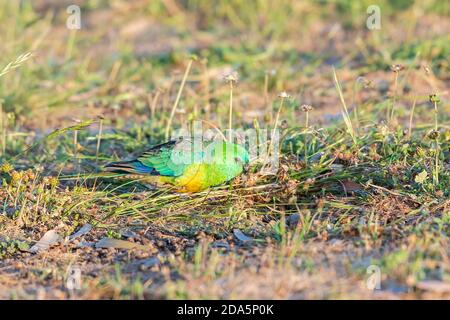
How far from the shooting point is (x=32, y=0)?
891 cm

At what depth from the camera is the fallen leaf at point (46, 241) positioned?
4.07m

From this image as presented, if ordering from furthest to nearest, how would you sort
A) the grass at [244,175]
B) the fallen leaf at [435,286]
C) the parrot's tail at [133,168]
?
the parrot's tail at [133,168] < the grass at [244,175] < the fallen leaf at [435,286]

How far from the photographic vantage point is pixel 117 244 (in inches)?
160

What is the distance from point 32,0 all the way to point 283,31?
299cm

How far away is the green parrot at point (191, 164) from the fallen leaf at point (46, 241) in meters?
0.57

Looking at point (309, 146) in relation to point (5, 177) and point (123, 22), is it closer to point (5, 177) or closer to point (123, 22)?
point (5, 177)

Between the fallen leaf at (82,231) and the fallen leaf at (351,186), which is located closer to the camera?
the fallen leaf at (82,231)

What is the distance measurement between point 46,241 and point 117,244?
36cm

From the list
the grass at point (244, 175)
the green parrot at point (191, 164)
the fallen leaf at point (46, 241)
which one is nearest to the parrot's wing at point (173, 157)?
the green parrot at point (191, 164)

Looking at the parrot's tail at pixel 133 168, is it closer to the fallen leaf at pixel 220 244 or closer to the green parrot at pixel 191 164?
the green parrot at pixel 191 164

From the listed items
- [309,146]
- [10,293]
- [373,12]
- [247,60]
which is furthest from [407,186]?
[373,12]

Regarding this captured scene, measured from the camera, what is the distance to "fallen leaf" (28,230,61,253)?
407 centimetres

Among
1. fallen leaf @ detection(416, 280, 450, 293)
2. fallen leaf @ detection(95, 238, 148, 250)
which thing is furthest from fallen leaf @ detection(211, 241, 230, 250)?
fallen leaf @ detection(416, 280, 450, 293)

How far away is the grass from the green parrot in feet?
0.22
